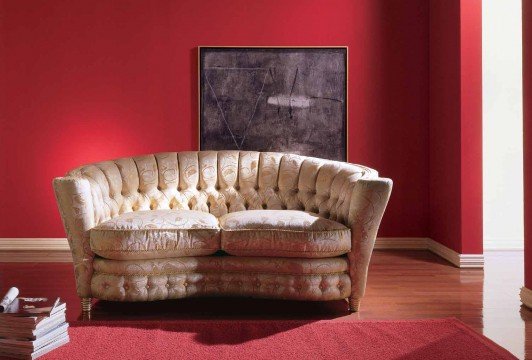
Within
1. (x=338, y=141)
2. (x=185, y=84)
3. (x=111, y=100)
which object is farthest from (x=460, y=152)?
(x=111, y=100)

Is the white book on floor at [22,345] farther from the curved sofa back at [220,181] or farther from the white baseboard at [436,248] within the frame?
the white baseboard at [436,248]

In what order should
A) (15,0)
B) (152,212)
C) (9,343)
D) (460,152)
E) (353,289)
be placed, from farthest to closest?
(15,0), (460,152), (152,212), (353,289), (9,343)

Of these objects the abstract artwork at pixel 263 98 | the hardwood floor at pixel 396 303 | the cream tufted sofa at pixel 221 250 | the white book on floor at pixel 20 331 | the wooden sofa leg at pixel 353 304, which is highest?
the abstract artwork at pixel 263 98

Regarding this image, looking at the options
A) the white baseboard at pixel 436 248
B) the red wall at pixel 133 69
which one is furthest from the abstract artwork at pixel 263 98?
the white baseboard at pixel 436 248

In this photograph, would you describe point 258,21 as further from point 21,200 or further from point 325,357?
point 325,357

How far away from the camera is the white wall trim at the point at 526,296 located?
10.8ft

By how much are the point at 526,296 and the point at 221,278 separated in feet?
5.82

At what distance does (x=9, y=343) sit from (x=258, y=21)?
376 cm

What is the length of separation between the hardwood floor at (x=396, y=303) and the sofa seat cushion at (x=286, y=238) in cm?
36

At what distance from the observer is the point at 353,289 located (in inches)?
125

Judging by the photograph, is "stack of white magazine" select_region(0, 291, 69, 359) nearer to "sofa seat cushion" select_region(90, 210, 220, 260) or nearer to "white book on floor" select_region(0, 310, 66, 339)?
"white book on floor" select_region(0, 310, 66, 339)

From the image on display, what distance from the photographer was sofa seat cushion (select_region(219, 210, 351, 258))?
10.1 feet

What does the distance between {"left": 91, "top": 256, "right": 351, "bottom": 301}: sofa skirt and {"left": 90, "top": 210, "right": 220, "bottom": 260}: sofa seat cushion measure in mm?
55

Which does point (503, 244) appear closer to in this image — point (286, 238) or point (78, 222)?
point (286, 238)
